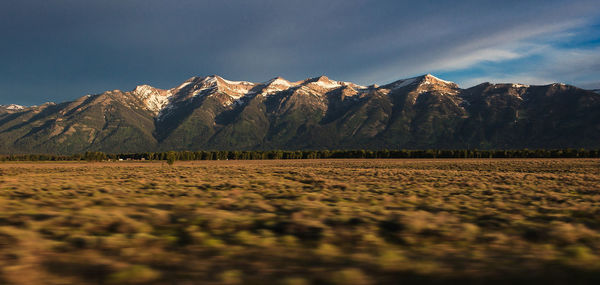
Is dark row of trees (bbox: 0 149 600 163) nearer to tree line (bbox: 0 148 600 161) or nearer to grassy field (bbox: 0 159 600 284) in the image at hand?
tree line (bbox: 0 148 600 161)

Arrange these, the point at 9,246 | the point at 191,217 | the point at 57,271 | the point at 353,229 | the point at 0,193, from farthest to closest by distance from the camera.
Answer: the point at 0,193
the point at 191,217
the point at 353,229
the point at 9,246
the point at 57,271

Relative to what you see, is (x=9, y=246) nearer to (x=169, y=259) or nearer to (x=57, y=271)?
(x=57, y=271)

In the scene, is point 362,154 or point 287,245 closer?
point 287,245

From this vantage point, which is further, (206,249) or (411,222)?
(411,222)

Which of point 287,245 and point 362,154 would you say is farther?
point 362,154

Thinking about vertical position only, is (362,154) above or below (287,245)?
below

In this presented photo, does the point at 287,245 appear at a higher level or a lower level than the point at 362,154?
higher

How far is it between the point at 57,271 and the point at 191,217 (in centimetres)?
368

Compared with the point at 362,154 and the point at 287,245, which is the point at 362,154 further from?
the point at 287,245

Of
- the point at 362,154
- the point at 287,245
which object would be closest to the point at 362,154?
the point at 362,154

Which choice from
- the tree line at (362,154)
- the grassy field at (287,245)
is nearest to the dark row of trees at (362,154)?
the tree line at (362,154)

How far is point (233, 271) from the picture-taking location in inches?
191

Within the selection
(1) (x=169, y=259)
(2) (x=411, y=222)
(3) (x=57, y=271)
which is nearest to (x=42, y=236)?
(3) (x=57, y=271)

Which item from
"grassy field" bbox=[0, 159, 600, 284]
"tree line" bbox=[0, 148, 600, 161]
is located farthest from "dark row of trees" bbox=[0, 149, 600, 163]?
"grassy field" bbox=[0, 159, 600, 284]
